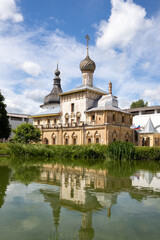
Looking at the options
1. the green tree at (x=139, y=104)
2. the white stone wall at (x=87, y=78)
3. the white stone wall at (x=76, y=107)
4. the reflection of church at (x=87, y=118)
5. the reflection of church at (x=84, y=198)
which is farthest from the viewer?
the green tree at (x=139, y=104)

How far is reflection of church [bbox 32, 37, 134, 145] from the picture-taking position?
3184 centimetres

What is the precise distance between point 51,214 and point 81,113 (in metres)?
28.9

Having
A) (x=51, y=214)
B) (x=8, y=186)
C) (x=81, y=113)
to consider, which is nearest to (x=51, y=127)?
(x=81, y=113)

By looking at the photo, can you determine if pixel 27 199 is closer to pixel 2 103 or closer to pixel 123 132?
pixel 123 132

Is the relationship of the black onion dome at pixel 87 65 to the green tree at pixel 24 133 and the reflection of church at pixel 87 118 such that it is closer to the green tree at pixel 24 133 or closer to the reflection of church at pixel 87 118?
the reflection of church at pixel 87 118

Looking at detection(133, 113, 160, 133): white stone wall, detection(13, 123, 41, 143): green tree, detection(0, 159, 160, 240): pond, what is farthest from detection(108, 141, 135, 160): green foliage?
detection(133, 113, 160, 133): white stone wall

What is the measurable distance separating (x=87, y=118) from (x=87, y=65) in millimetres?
8632

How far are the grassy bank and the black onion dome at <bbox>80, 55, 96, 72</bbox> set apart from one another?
15.1 m

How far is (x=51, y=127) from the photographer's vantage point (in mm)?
37781

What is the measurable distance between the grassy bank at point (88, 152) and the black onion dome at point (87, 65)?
15.1m

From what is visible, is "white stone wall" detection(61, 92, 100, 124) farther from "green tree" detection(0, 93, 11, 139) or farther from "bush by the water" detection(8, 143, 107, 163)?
"green tree" detection(0, 93, 11, 139)

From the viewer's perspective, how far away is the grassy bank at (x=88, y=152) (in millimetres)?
23594

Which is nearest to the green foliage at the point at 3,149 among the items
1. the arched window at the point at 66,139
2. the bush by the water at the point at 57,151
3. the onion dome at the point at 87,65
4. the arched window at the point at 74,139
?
the bush by the water at the point at 57,151

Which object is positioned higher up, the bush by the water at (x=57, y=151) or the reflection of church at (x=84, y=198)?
the bush by the water at (x=57, y=151)
